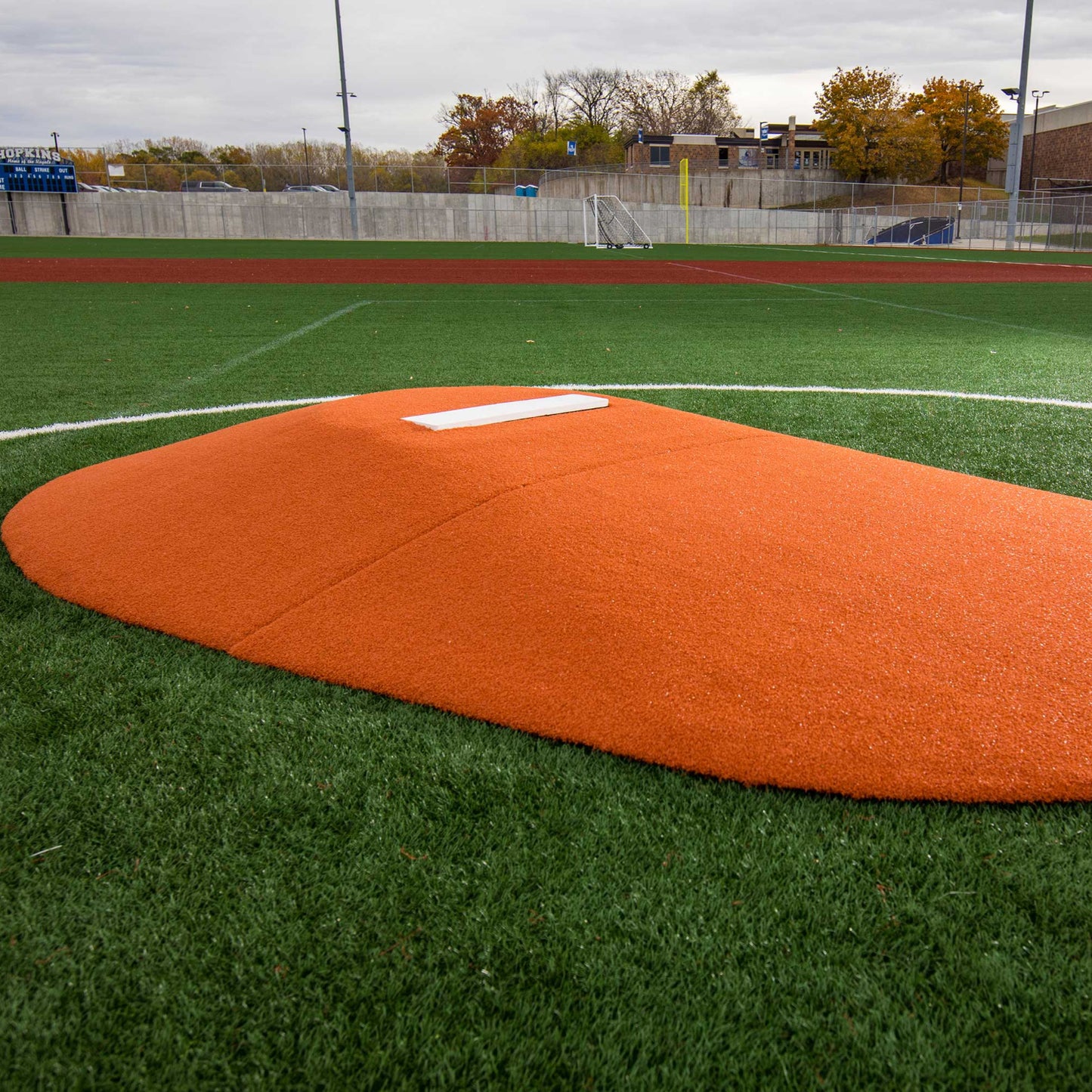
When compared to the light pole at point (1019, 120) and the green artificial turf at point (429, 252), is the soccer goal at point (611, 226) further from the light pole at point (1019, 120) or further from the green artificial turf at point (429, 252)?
the light pole at point (1019, 120)

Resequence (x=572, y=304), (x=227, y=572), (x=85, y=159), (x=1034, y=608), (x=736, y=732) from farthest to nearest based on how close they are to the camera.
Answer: (x=85, y=159), (x=572, y=304), (x=227, y=572), (x=1034, y=608), (x=736, y=732)

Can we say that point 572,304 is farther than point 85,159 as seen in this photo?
No

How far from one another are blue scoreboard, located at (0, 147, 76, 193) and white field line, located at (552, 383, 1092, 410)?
37334 millimetres

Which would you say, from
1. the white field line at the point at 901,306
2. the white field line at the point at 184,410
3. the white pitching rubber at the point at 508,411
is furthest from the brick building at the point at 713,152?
the white pitching rubber at the point at 508,411

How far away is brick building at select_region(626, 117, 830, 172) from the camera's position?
209 feet

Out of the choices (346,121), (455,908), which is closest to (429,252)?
(346,121)

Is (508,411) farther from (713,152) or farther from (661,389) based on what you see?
(713,152)

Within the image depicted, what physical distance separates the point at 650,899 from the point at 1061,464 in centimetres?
323

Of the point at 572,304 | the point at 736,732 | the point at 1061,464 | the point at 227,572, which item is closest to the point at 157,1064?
the point at 736,732

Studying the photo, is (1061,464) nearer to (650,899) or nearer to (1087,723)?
(1087,723)

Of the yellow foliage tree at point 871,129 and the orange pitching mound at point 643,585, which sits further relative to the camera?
the yellow foliage tree at point 871,129

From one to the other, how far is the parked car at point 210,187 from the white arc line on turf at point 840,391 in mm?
39023

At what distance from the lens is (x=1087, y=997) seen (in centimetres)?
121

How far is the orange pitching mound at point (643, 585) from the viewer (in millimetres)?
1811
